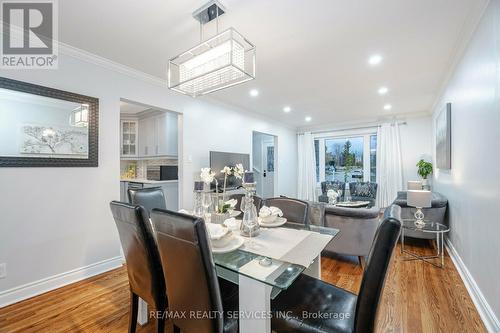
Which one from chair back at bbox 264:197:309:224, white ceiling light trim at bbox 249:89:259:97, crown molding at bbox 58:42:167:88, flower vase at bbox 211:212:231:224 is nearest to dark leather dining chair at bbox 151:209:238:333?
flower vase at bbox 211:212:231:224

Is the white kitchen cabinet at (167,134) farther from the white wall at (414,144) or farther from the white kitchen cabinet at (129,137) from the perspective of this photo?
the white wall at (414,144)

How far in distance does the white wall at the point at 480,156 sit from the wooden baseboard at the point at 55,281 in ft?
11.7

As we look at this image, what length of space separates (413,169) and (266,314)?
5924 millimetres

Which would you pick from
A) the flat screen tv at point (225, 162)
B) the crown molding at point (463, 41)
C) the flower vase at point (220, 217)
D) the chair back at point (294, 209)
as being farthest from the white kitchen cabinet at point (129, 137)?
the crown molding at point (463, 41)

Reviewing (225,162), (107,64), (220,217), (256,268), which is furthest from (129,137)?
(256,268)

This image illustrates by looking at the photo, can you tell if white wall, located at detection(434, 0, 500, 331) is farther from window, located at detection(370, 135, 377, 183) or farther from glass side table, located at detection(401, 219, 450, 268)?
window, located at detection(370, 135, 377, 183)

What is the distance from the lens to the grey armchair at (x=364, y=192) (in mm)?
5383

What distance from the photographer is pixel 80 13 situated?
1.89 metres

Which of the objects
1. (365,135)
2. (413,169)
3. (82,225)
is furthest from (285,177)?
(82,225)

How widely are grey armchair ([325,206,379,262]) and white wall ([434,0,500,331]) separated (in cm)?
84

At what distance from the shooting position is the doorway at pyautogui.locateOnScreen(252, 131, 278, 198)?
6.94 meters

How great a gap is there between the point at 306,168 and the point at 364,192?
74.8 inches

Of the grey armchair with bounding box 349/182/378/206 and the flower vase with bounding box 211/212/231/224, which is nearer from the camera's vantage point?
the flower vase with bounding box 211/212/231/224

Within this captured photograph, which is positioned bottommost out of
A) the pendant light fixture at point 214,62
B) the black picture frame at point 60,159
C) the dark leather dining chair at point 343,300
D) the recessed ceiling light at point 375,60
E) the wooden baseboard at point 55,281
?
the wooden baseboard at point 55,281
